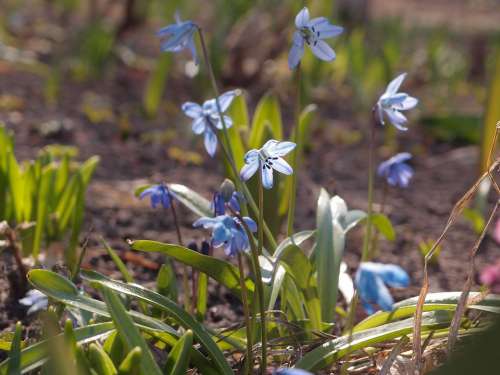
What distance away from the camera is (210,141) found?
1.82 m

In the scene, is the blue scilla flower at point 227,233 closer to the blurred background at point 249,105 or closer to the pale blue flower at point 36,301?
the pale blue flower at point 36,301

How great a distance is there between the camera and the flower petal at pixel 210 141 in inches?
71.1

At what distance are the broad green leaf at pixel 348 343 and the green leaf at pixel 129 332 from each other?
0.35 m

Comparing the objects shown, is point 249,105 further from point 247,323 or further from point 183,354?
point 183,354

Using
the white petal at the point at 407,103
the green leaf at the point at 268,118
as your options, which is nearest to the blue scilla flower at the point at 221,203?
the white petal at the point at 407,103

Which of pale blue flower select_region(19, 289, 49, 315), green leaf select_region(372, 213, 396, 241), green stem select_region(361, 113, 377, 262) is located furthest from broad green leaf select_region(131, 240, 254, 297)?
green leaf select_region(372, 213, 396, 241)

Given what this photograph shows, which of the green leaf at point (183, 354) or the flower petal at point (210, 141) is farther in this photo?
the flower petal at point (210, 141)

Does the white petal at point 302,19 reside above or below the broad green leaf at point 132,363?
above

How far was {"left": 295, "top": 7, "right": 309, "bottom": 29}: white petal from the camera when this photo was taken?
1.68 metres

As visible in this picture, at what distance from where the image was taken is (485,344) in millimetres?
1052

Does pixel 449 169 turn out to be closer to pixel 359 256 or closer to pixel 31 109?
pixel 359 256

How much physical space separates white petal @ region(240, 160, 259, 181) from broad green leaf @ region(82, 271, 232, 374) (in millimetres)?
335

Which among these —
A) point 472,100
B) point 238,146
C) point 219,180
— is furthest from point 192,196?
point 472,100

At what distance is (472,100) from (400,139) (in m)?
1.82
